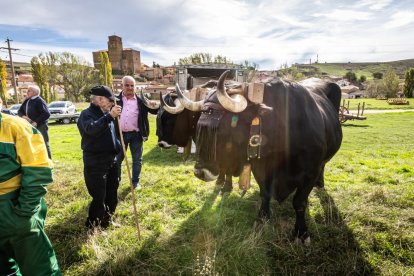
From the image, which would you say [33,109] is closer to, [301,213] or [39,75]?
[301,213]

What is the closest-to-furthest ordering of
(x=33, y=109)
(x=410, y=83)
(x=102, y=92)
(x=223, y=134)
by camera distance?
1. (x=223, y=134)
2. (x=102, y=92)
3. (x=33, y=109)
4. (x=410, y=83)

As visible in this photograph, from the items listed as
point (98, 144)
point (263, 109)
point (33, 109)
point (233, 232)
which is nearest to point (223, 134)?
point (263, 109)

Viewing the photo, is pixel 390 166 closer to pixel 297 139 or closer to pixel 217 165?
pixel 297 139

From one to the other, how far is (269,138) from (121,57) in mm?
130206

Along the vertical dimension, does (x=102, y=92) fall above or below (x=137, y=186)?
above

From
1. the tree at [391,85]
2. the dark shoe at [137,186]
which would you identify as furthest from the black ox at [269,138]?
the tree at [391,85]

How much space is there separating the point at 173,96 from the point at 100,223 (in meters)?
2.71

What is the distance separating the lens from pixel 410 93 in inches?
2373

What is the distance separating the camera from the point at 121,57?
121m

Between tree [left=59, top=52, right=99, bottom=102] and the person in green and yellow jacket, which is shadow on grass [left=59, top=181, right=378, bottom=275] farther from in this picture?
tree [left=59, top=52, right=99, bottom=102]

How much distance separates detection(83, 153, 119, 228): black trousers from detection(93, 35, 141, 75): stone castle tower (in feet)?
390

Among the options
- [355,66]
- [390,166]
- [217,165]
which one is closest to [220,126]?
[217,165]

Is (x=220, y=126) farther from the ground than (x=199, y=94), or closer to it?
closer to it

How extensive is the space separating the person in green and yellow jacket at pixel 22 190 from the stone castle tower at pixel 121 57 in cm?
12032
